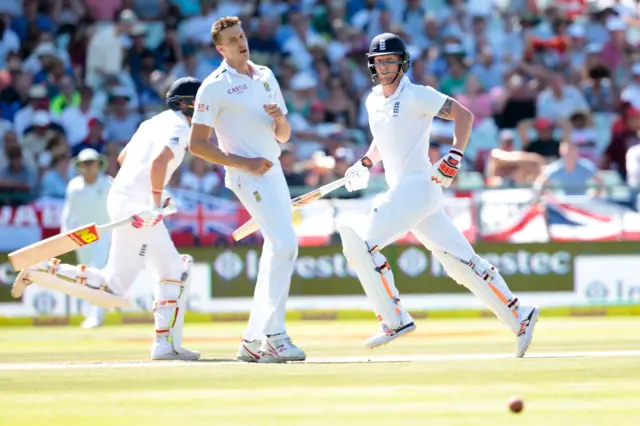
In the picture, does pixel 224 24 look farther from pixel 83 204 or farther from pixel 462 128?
pixel 83 204

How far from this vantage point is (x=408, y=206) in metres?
8.98

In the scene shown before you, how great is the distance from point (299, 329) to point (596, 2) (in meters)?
10.2

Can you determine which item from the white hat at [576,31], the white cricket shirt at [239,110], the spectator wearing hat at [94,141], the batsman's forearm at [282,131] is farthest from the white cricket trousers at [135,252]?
the white hat at [576,31]

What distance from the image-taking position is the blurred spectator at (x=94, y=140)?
17.9 m

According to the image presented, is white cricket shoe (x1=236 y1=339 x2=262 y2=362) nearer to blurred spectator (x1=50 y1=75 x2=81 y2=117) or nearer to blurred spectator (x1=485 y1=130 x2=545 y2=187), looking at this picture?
blurred spectator (x1=485 y1=130 x2=545 y2=187)

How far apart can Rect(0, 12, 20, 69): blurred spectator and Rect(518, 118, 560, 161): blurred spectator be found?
24.1 ft

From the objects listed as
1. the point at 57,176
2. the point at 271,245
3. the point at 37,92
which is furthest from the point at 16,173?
the point at 271,245

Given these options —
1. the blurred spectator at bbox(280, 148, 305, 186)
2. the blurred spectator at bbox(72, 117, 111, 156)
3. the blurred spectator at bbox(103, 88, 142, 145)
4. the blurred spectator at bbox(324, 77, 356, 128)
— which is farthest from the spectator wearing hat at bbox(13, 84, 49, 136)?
the blurred spectator at bbox(324, 77, 356, 128)

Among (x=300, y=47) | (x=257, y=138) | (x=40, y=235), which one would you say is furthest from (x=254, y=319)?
(x=300, y=47)

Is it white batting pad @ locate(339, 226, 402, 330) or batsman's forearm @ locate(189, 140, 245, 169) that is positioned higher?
batsman's forearm @ locate(189, 140, 245, 169)

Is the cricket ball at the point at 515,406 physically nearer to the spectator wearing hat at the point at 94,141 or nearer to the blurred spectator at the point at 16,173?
the blurred spectator at the point at 16,173

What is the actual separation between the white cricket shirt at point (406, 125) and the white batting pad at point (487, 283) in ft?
2.12

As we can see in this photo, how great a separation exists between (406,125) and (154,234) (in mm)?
2008

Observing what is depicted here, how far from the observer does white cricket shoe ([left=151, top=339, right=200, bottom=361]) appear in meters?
9.52
